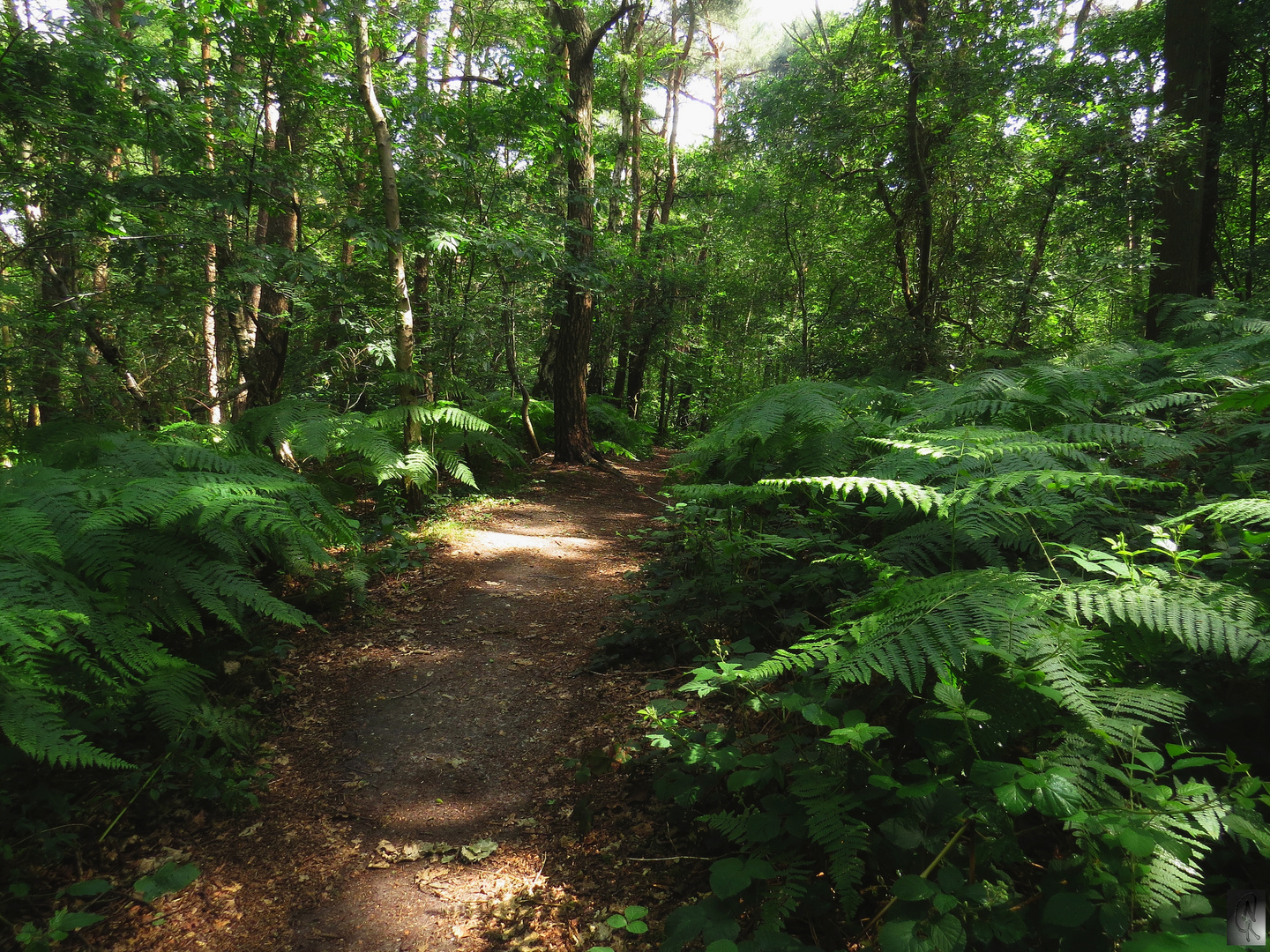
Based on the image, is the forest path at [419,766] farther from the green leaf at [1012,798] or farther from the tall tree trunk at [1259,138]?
the tall tree trunk at [1259,138]

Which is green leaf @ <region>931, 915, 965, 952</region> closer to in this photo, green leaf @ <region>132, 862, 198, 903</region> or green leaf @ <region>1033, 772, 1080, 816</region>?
green leaf @ <region>1033, 772, 1080, 816</region>

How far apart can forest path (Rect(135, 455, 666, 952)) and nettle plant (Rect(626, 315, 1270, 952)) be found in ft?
2.70

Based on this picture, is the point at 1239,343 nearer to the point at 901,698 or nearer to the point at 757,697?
the point at 901,698

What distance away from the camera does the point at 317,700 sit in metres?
3.40

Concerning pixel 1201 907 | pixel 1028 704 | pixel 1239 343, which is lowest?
pixel 1201 907

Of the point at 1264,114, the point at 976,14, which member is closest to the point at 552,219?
the point at 976,14

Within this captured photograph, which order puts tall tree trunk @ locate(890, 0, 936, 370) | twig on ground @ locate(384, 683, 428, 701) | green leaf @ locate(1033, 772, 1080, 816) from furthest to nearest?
1. tall tree trunk @ locate(890, 0, 936, 370)
2. twig on ground @ locate(384, 683, 428, 701)
3. green leaf @ locate(1033, 772, 1080, 816)

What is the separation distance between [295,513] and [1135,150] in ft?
29.4

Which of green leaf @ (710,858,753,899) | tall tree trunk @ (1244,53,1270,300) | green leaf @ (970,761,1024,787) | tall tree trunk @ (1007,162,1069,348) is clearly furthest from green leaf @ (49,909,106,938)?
tall tree trunk @ (1244,53,1270,300)

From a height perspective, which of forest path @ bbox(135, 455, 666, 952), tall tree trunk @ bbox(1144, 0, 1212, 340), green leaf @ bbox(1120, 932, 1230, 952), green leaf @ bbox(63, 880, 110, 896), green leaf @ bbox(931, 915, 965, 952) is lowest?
forest path @ bbox(135, 455, 666, 952)

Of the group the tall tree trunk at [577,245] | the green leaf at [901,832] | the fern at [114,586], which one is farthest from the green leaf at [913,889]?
the tall tree trunk at [577,245]

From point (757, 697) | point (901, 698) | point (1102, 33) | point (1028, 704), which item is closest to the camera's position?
point (1028, 704)

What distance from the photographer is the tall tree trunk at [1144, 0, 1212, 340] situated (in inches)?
257

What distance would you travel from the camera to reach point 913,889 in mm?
1345
